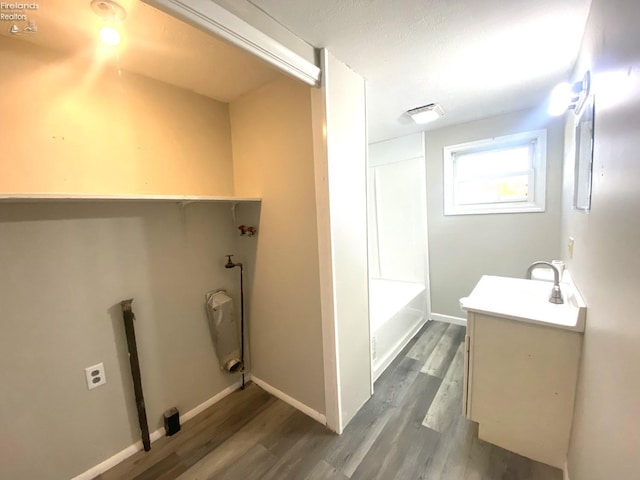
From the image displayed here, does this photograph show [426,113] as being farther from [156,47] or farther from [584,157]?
[156,47]

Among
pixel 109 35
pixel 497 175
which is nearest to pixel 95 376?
pixel 109 35

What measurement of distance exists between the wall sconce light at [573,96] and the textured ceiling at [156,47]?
5.35 feet

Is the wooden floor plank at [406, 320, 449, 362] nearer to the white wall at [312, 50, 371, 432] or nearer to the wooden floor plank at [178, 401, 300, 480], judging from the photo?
the white wall at [312, 50, 371, 432]

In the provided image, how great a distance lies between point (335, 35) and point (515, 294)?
6.24 feet

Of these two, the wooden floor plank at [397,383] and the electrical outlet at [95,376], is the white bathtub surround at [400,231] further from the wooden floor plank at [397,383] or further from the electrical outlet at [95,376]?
the electrical outlet at [95,376]

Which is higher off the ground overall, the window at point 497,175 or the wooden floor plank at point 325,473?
the window at point 497,175

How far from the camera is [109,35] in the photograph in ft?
3.91

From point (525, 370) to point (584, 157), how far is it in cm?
115

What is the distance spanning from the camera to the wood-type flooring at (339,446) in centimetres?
144

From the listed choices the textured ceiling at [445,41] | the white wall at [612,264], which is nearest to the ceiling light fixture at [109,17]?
the textured ceiling at [445,41]

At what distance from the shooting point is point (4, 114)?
3.94ft

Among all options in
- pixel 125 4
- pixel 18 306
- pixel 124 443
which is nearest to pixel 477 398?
pixel 124 443

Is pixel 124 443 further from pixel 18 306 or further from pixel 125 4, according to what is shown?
pixel 125 4

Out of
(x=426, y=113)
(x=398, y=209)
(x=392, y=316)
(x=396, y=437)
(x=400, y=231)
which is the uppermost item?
(x=426, y=113)
